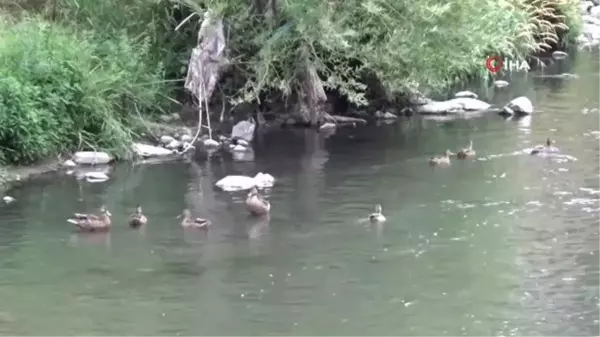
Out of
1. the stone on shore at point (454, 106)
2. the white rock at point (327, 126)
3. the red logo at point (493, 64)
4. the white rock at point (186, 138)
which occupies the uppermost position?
the red logo at point (493, 64)

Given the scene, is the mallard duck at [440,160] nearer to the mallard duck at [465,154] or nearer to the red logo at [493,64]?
the mallard duck at [465,154]

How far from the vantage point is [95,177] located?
16422 millimetres

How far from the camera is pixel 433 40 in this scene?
20562 millimetres

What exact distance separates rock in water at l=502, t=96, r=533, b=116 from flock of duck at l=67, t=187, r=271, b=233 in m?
9.31

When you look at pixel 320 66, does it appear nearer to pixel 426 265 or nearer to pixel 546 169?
pixel 546 169

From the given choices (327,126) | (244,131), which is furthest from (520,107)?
(244,131)

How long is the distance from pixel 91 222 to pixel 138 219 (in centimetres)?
57

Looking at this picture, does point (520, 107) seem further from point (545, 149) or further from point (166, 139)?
point (166, 139)

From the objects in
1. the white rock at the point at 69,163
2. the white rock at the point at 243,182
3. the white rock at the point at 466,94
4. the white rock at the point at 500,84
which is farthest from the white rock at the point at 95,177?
the white rock at the point at 500,84

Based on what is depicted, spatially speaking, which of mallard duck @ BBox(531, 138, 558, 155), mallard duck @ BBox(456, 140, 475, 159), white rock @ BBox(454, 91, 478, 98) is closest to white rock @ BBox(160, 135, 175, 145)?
mallard duck @ BBox(456, 140, 475, 159)

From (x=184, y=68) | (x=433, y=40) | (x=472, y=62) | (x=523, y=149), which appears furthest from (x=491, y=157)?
(x=184, y=68)

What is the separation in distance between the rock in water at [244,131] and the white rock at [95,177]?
3596 mm

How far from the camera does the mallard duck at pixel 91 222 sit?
13164 millimetres

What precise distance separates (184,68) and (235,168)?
14.5 ft
